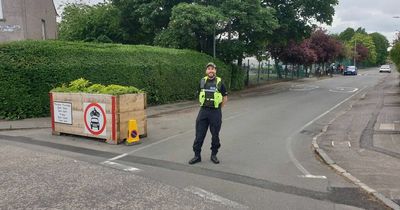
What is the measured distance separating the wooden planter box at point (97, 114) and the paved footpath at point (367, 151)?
455 centimetres

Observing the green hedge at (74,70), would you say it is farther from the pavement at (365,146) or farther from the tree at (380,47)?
the tree at (380,47)

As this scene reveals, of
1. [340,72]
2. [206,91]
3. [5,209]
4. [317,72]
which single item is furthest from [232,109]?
[340,72]

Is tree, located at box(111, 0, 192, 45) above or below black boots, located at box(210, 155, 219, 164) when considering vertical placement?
above

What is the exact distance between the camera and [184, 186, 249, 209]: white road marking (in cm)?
603

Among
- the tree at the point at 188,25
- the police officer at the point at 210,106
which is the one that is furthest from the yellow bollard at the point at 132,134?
the tree at the point at 188,25

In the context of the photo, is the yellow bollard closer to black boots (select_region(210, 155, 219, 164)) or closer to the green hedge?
black boots (select_region(210, 155, 219, 164))

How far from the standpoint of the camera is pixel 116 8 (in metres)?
29.5

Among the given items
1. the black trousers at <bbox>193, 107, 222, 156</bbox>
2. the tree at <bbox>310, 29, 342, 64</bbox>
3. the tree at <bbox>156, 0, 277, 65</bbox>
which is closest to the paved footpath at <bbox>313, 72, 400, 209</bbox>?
the black trousers at <bbox>193, 107, 222, 156</bbox>

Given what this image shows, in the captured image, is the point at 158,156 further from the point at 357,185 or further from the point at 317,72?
the point at 317,72

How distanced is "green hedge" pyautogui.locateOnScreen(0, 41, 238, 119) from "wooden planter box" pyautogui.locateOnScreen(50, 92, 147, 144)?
11.1 ft

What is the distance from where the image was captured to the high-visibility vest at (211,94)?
8.48m

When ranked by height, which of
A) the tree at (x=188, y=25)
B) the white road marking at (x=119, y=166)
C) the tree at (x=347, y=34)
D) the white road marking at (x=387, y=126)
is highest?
the tree at (x=347, y=34)

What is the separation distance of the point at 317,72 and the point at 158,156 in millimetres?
53490

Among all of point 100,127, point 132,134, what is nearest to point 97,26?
point 100,127
